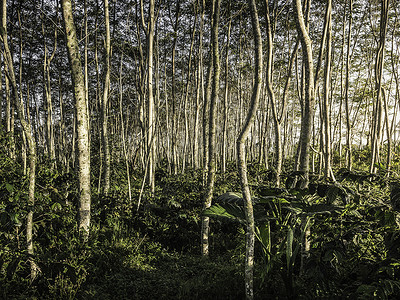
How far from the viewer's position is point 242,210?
10.9 feet

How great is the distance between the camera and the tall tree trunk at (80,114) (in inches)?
152

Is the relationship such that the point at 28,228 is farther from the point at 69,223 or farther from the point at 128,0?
the point at 128,0

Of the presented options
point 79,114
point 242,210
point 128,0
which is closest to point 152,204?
point 79,114

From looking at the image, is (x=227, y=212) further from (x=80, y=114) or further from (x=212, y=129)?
(x=80, y=114)

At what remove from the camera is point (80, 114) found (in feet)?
12.9

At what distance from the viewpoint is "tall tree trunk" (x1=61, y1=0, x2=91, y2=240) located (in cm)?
386

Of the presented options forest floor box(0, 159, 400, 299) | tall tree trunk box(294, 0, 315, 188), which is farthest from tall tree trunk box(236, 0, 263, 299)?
tall tree trunk box(294, 0, 315, 188)

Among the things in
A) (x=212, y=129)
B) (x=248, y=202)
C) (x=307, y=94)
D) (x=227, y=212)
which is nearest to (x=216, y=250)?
(x=227, y=212)

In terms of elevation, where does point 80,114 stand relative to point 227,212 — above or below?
above

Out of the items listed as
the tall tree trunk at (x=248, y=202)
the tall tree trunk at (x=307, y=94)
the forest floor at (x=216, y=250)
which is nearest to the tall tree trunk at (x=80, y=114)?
the forest floor at (x=216, y=250)

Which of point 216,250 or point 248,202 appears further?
point 216,250

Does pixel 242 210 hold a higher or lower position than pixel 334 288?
higher

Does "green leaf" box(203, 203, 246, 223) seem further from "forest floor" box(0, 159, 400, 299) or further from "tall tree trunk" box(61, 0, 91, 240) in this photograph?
"tall tree trunk" box(61, 0, 91, 240)

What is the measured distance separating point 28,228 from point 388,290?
152 inches
